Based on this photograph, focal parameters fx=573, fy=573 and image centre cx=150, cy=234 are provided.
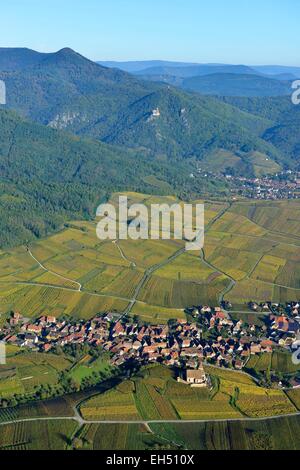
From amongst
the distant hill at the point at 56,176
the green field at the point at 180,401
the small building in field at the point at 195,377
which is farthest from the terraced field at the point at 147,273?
the green field at the point at 180,401

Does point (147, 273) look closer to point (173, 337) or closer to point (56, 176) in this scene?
point (173, 337)

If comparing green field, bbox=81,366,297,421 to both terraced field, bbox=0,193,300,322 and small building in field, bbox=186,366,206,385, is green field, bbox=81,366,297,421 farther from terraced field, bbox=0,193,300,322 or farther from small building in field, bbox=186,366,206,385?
terraced field, bbox=0,193,300,322

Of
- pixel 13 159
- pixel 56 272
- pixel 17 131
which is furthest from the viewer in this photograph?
pixel 17 131

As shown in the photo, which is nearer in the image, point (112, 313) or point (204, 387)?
point (204, 387)

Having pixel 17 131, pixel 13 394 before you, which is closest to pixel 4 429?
pixel 13 394

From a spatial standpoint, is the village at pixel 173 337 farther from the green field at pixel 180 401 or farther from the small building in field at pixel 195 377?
the green field at pixel 180 401

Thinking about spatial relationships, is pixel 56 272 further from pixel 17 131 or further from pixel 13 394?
pixel 17 131
